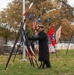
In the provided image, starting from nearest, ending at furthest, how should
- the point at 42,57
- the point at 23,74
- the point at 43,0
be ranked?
the point at 23,74
the point at 42,57
the point at 43,0

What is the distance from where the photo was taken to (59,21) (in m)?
43.8

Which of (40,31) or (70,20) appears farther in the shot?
(70,20)

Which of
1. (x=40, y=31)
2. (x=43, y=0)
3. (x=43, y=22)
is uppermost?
(x=43, y=0)

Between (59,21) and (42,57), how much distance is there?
31915mm

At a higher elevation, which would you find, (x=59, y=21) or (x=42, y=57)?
(x=59, y=21)

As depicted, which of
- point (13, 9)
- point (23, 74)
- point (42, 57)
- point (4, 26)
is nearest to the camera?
point (23, 74)

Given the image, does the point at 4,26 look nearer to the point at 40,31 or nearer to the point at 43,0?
the point at 43,0

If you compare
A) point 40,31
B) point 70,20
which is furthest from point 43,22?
point 40,31

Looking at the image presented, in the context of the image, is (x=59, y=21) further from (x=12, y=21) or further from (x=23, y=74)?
(x=23, y=74)

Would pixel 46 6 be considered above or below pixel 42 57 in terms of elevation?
above

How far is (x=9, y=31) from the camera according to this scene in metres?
59.7

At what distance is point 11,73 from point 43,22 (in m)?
32.3

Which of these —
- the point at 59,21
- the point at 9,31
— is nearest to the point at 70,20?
the point at 59,21

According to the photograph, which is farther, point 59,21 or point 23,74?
point 59,21
